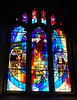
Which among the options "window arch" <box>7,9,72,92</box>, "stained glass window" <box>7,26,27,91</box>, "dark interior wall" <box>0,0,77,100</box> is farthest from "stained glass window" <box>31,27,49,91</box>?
"dark interior wall" <box>0,0,77,100</box>

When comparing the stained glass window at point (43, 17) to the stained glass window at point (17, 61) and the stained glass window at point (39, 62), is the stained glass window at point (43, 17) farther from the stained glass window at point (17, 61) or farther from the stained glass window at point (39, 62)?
the stained glass window at point (17, 61)

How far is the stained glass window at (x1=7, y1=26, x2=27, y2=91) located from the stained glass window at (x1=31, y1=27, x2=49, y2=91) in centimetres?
27

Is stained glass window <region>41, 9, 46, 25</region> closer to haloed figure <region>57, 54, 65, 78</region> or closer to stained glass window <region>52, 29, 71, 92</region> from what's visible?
stained glass window <region>52, 29, 71, 92</region>

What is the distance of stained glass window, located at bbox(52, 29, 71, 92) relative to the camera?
4.66 m

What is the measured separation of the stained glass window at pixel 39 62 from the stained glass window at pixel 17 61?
0.27 meters

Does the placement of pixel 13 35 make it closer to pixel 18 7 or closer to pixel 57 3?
pixel 18 7

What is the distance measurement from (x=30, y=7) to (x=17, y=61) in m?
1.88

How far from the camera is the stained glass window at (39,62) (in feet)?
15.2

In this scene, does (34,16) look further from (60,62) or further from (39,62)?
(60,62)

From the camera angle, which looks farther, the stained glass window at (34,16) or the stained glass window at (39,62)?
the stained glass window at (34,16)

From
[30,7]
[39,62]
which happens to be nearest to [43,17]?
[30,7]

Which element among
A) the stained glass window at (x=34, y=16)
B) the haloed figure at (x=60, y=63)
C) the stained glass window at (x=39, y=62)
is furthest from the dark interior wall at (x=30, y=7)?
the stained glass window at (x=39, y=62)

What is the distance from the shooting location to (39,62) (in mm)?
4840
